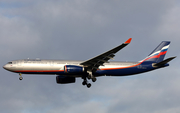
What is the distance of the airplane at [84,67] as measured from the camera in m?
46.6

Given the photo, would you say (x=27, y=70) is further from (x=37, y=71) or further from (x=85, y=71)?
(x=85, y=71)

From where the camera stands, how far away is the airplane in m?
46.6

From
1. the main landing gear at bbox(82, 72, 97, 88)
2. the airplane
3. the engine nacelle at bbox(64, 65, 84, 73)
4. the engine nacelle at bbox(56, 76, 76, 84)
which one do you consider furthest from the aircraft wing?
the engine nacelle at bbox(56, 76, 76, 84)

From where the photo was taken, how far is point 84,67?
4759cm

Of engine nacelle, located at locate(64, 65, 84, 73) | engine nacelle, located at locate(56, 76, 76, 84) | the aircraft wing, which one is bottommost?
engine nacelle, located at locate(56, 76, 76, 84)

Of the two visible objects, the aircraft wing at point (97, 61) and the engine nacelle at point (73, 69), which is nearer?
the aircraft wing at point (97, 61)

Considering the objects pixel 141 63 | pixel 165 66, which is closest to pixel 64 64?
pixel 141 63

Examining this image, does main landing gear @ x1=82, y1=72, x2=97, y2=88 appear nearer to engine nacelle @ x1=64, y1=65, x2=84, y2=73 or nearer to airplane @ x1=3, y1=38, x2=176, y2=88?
airplane @ x1=3, y1=38, x2=176, y2=88

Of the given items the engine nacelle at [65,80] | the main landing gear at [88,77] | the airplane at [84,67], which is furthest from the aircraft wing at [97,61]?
the engine nacelle at [65,80]

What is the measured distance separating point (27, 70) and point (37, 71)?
1.60 metres

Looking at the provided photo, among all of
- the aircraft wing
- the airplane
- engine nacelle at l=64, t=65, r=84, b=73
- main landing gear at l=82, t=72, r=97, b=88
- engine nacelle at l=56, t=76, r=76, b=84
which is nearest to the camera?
the aircraft wing

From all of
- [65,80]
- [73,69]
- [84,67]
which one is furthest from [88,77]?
[65,80]

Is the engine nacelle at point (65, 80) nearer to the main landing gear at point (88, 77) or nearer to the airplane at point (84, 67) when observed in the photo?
the airplane at point (84, 67)

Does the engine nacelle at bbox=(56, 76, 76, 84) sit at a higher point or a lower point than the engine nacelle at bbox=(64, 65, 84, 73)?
lower
